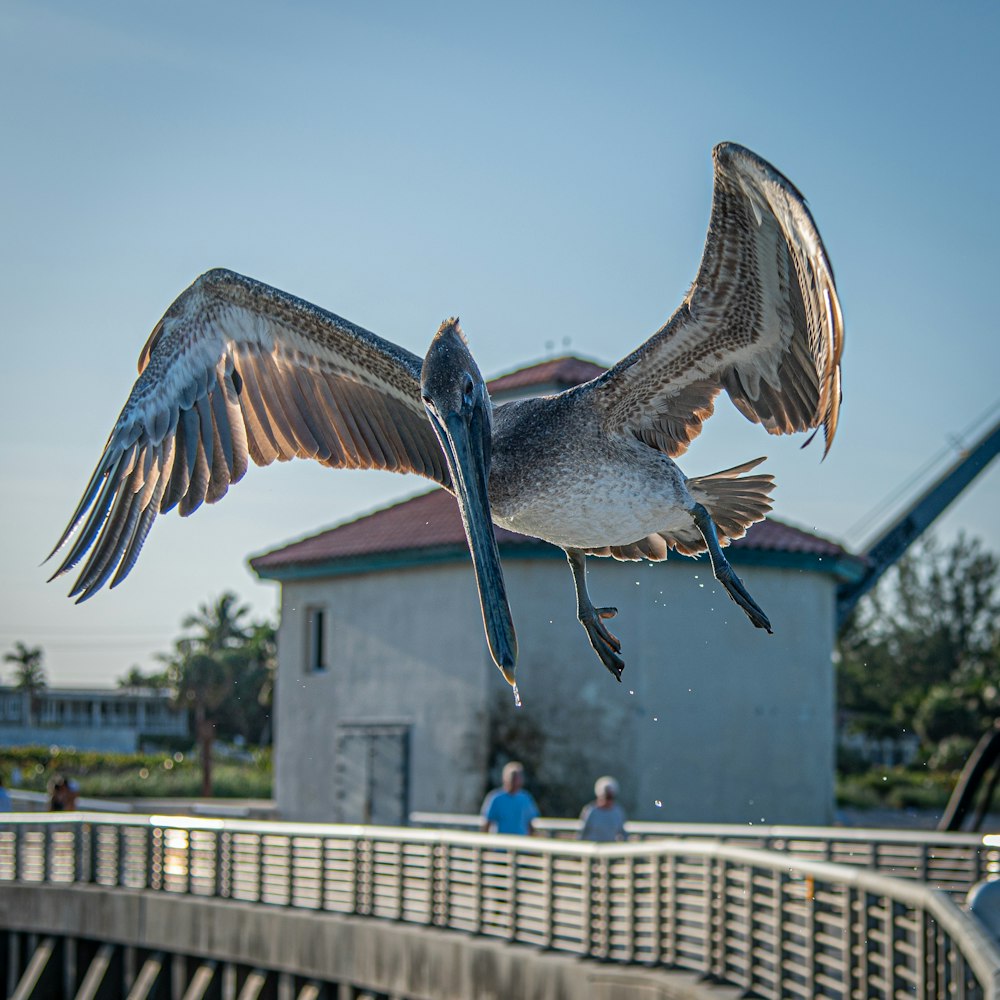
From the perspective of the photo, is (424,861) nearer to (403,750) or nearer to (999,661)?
(403,750)

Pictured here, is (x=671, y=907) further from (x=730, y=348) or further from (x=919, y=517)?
(x=730, y=348)

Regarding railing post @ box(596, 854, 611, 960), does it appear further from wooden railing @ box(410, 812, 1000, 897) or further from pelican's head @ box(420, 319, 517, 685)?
pelican's head @ box(420, 319, 517, 685)

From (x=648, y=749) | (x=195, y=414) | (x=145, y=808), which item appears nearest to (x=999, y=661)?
(x=145, y=808)

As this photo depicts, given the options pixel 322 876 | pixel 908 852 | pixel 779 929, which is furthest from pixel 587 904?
pixel 322 876

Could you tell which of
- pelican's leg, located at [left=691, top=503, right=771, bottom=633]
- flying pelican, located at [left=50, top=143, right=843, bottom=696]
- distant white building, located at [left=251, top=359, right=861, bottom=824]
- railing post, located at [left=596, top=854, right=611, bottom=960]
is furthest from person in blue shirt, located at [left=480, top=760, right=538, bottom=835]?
pelican's leg, located at [left=691, top=503, right=771, bottom=633]

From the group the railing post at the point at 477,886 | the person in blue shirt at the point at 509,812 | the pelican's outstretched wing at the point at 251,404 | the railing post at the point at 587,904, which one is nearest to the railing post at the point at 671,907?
the railing post at the point at 587,904

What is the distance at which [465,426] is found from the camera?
11.6 feet

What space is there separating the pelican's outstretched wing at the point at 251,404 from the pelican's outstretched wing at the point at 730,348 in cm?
68

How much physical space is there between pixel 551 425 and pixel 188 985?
60.1ft

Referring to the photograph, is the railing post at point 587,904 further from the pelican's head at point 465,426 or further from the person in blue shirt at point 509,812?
the pelican's head at point 465,426

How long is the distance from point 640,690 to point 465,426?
77.7ft

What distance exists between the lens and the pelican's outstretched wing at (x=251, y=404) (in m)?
5.39

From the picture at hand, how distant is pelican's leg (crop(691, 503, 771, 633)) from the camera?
13.7 ft

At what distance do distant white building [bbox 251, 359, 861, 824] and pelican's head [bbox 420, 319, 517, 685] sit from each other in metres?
21.8
